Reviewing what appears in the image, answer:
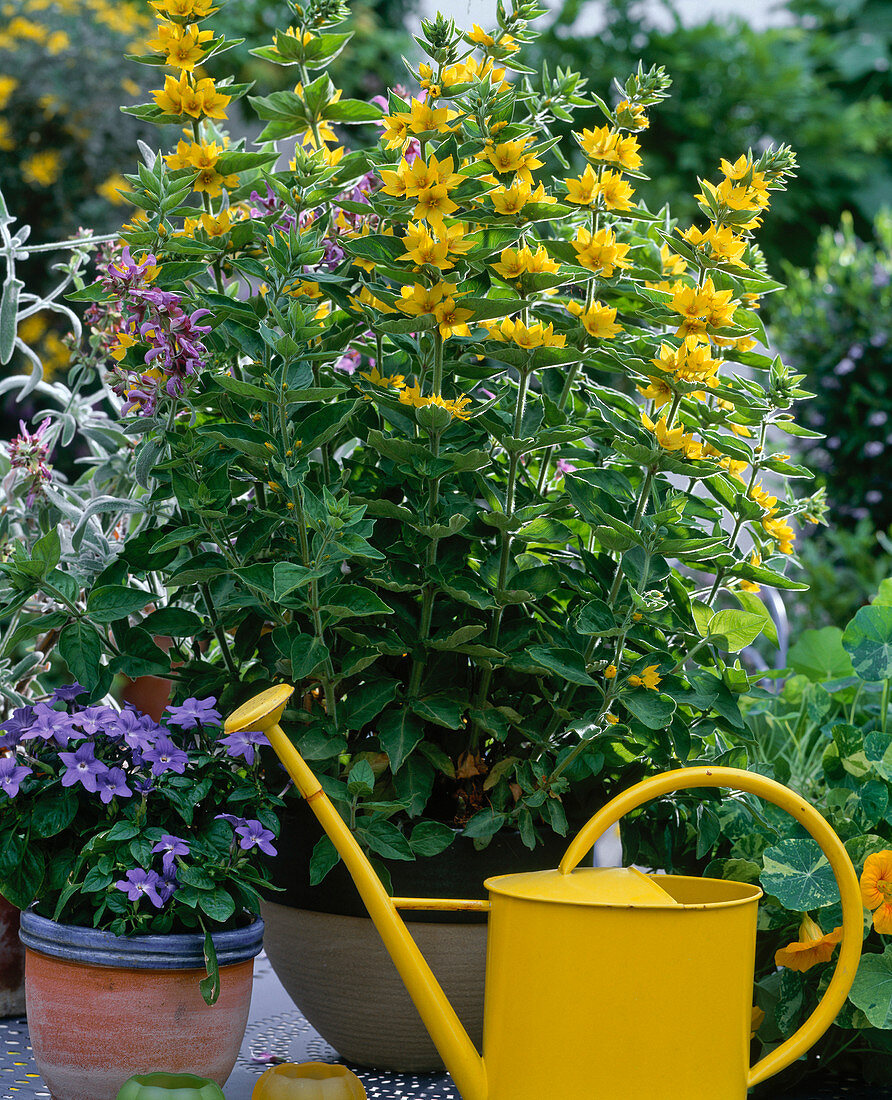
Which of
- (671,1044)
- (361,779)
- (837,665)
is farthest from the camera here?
(837,665)

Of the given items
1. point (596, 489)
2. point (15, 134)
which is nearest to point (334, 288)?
point (596, 489)

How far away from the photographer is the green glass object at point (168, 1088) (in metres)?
0.65

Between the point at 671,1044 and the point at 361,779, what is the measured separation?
27 cm

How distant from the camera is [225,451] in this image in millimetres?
832

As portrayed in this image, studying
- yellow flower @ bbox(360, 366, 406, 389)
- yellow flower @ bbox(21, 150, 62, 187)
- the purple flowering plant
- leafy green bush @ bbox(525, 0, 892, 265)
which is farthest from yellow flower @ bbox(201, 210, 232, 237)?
leafy green bush @ bbox(525, 0, 892, 265)

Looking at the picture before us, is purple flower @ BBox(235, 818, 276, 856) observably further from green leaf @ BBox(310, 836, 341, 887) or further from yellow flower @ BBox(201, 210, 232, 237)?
yellow flower @ BBox(201, 210, 232, 237)

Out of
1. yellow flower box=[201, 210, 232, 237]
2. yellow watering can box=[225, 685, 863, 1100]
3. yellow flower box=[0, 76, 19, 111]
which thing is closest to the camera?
yellow watering can box=[225, 685, 863, 1100]

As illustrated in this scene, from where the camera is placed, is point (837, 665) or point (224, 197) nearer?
point (224, 197)

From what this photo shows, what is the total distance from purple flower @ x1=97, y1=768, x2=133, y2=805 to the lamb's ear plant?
0.08 m

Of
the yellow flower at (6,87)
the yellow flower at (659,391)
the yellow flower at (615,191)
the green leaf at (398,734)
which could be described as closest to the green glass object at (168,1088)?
the green leaf at (398,734)

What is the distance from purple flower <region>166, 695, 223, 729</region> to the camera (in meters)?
0.81

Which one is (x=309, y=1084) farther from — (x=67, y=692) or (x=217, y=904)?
(x=67, y=692)

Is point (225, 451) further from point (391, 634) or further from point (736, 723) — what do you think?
point (736, 723)

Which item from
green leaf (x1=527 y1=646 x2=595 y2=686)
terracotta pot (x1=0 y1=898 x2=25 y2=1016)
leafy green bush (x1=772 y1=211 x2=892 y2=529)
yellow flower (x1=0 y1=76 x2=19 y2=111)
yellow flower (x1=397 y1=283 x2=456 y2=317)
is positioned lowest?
terracotta pot (x1=0 y1=898 x2=25 y2=1016)
